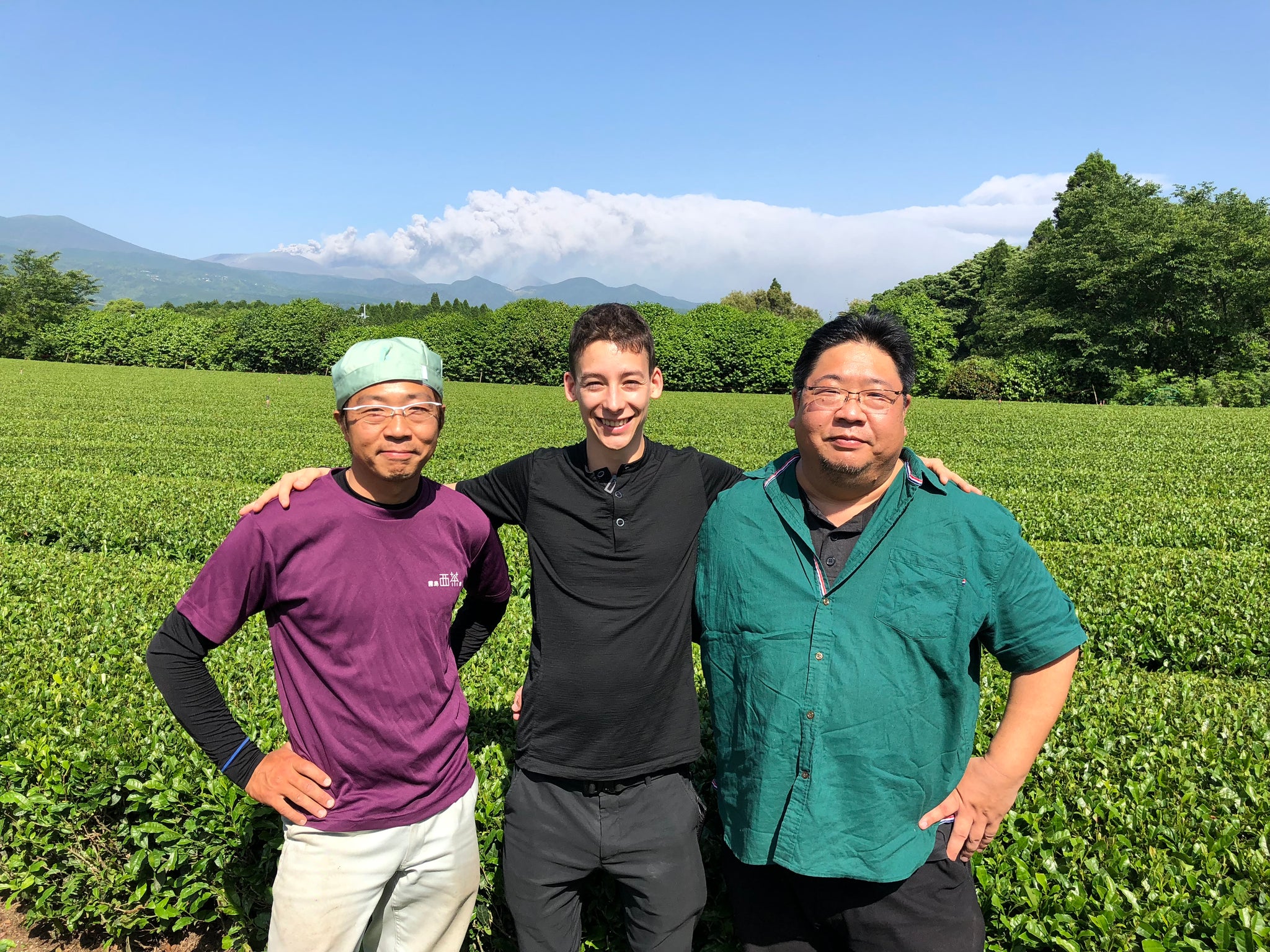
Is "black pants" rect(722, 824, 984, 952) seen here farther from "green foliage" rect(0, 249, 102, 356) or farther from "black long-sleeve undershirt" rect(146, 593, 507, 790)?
"green foliage" rect(0, 249, 102, 356)

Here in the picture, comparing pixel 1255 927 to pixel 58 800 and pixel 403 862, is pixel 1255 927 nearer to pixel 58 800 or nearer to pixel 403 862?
pixel 403 862

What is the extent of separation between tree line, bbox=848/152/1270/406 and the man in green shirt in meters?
44.2

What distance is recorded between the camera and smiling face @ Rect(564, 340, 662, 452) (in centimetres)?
254

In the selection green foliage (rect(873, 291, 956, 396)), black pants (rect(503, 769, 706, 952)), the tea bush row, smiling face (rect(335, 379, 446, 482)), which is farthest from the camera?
green foliage (rect(873, 291, 956, 396))

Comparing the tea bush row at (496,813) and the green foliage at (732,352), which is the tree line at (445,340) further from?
the tea bush row at (496,813)

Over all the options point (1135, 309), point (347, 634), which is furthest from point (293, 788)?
point (1135, 309)

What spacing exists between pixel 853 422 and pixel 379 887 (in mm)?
2094

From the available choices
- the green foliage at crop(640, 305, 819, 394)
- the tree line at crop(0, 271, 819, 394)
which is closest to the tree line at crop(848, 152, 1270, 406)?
the green foliage at crop(640, 305, 819, 394)

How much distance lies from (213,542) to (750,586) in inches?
383

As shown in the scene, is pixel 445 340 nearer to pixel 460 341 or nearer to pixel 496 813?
pixel 460 341

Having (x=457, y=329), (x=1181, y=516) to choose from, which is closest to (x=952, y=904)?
(x=1181, y=516)

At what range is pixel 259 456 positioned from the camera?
17.7 metres

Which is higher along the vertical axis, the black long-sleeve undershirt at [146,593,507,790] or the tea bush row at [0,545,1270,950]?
the black long-sleeve undershirt at [146,593,507,790]

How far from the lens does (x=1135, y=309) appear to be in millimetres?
50875
